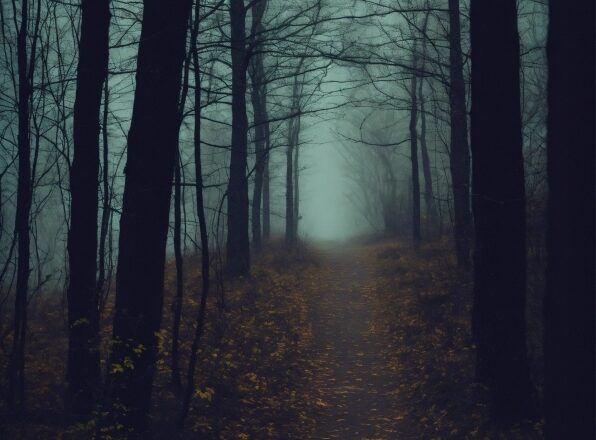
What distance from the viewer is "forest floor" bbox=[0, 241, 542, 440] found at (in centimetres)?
677

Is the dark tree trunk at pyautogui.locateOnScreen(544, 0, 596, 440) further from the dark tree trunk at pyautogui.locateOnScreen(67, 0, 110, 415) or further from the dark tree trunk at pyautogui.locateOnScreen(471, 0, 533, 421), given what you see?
the dark tree trunk at pyautogui.locateOnScreen(67, 0, 110, 415)

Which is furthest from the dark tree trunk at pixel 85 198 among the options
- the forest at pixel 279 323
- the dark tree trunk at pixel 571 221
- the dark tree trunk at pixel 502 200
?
the dark tree trunk at pixel 571 221

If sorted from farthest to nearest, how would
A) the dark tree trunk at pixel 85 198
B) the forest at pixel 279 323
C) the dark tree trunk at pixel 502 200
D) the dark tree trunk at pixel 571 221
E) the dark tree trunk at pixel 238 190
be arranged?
the dark tree trunk at pixel 238 190, the dark tree trunk at pixel 85 198, the dark tree trunk at pixel 502 200, the forest at pixel 279 323, the dark tree trunk at pixel 571 221

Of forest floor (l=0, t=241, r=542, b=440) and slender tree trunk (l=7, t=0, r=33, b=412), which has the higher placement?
slender tree trunk (l=7, t=0, r=33, b=412)

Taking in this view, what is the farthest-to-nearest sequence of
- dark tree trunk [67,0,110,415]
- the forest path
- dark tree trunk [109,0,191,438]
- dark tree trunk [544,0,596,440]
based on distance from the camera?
the forest path → dark tree trunk [67,0,110,415] → dark tree trunk [109,0,191,438] → dark tree trunk [544,0,596,440]

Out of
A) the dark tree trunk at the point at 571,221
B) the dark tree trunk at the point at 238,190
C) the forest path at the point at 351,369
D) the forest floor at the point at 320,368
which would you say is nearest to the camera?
the dark tree trunk at the point at 571,221

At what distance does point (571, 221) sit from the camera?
→ 378cm

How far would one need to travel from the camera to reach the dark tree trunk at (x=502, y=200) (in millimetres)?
6121

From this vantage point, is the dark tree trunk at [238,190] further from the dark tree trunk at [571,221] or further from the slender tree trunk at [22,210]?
the dark tree trunk at [571,221]

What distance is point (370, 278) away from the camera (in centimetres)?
1681

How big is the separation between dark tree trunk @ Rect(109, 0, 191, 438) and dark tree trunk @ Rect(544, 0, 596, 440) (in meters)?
3.64

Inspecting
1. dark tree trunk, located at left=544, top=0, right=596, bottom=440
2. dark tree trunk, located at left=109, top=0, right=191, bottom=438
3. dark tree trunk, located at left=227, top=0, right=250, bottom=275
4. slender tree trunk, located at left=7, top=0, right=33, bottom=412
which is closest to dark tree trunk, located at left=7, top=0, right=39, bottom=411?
slender tree trunk, located at left=7, top=0, right=33, bottom=412

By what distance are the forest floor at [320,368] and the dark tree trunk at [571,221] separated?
6.76ft

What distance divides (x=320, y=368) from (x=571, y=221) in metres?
6.38
